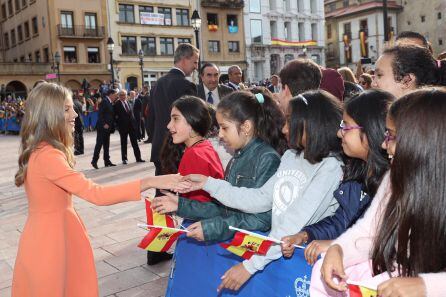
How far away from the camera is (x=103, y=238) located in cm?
551

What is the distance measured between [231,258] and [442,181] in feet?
→ 4.49

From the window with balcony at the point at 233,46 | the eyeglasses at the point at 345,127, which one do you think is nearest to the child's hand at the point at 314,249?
the eyeglasses at the point at 345,127

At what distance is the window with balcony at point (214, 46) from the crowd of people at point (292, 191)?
136 ft

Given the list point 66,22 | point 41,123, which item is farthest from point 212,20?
point 41,123

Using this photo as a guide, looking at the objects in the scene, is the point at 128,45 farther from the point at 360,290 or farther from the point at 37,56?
the point at 360,290

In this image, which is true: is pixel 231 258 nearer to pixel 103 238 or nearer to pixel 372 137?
pixel 372 137

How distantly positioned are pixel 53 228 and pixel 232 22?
44890 mm

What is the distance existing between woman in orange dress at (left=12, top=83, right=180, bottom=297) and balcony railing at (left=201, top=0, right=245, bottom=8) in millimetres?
42956

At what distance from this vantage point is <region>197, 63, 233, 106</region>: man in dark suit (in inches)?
260

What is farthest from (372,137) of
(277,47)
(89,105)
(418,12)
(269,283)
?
(418,12)

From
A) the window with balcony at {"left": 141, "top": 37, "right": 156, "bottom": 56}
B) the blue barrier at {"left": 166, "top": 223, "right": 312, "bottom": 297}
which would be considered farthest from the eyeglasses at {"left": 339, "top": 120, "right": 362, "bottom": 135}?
the window with balcony at {"left": 141, "top": 37, "right": 156, "bottom": 56}

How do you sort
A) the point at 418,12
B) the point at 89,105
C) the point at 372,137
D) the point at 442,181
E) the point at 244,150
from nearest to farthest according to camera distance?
the point at 442,181, the point at 372,137, the point at 244,150, the point at 89,105, the point at 418,12

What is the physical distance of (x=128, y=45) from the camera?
3984 centimetres

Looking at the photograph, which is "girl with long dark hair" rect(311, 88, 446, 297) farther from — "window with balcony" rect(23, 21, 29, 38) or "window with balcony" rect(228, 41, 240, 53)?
"window with balcony" rect(23, 21, 29, 38)
